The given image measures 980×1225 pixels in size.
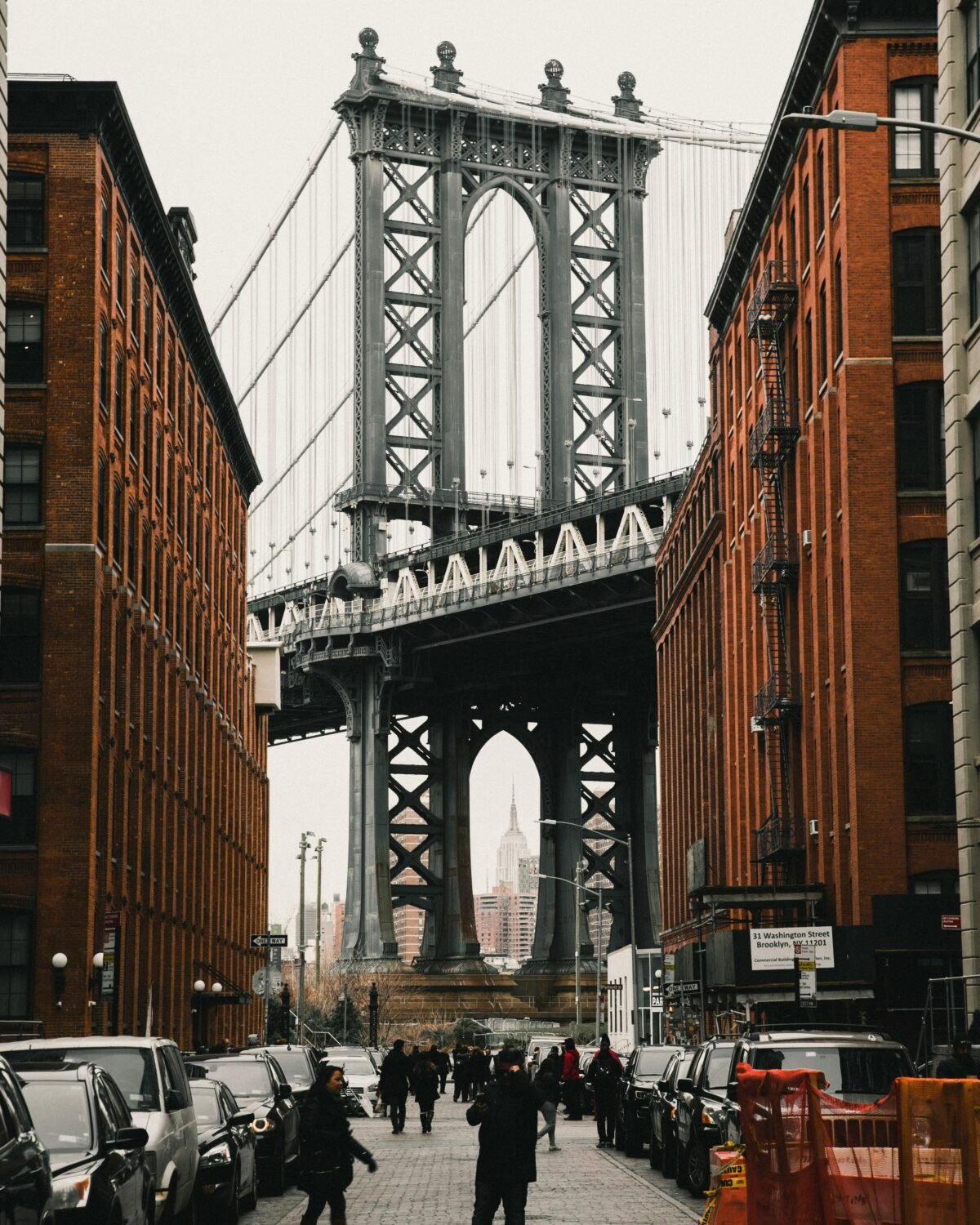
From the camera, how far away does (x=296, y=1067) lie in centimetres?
3312

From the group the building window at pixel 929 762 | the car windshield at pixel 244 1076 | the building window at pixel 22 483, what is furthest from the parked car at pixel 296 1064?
the building window at pixel 22 483

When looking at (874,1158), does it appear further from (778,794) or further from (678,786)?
(678,786)

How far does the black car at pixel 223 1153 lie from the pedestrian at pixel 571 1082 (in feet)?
75.4

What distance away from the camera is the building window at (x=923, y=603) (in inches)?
1773

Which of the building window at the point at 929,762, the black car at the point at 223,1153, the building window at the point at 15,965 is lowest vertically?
the black car at the point at 223,1153

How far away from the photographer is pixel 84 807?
1780 inches

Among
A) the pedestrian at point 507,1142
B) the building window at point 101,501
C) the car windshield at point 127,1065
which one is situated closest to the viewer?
the pedestrian at point 507,1142

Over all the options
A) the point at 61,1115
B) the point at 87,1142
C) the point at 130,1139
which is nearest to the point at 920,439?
the point at 61,1115

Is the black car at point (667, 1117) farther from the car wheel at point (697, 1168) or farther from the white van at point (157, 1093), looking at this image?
the white van at point (157, 1093)

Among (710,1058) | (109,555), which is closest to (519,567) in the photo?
(109,555)

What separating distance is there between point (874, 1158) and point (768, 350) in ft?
141

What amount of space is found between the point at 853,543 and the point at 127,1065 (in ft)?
93.6

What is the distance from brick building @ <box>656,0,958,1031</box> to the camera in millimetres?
44188

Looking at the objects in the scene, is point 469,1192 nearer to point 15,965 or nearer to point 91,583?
point 15,965
